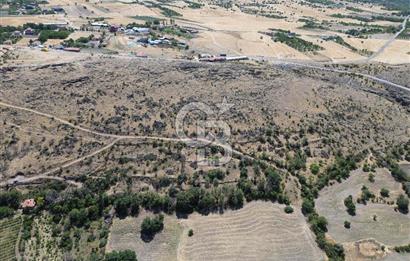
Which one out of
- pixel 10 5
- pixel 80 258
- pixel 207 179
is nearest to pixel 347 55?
pixel 207 179

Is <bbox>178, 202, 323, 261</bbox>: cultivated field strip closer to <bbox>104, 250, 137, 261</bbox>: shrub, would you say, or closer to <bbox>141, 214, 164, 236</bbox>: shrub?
<bbox>141, 214, 164, 236</bbox>: shrub

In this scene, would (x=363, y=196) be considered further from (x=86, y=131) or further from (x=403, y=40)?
(x=403, y=40)

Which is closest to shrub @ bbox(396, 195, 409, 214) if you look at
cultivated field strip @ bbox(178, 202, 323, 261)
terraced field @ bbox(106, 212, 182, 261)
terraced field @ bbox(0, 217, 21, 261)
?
cultivated field strip @ bbox(178, 202, 323, 261)

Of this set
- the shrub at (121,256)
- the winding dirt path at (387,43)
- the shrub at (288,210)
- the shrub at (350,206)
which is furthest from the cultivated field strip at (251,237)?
the winding dirt path at (387,43)

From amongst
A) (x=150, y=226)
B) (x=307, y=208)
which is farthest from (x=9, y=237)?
(x=307, y=208)

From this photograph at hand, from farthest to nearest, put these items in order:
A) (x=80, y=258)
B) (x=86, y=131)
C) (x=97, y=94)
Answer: (x=97, y=94), (x=86, y=131), (x=80, y=258)

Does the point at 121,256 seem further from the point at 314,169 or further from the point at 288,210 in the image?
the point at 314,169
